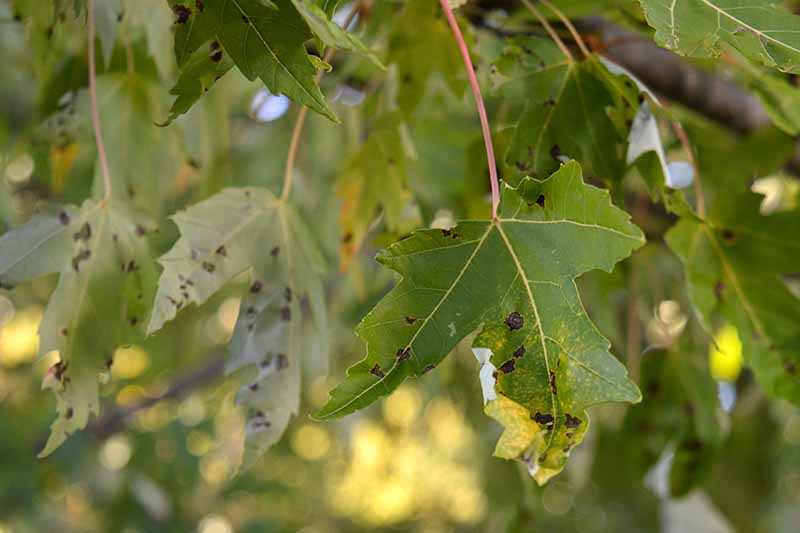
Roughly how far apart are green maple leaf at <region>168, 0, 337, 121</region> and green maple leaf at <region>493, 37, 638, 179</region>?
0.21 m

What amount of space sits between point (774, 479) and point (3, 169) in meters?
1.92

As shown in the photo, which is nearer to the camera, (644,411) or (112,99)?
(112,99)

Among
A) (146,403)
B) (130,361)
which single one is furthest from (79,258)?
(130,361)

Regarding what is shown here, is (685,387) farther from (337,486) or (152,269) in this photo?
(337,486)

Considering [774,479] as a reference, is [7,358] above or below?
above

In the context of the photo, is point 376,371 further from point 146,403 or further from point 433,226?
point 146,403

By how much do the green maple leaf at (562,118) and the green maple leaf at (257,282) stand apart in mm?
214

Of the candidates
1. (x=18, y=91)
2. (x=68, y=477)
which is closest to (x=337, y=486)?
(x=68, y=477)

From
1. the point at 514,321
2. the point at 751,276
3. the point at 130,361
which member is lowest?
the point at 130,361

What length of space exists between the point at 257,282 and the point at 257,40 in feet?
0.84

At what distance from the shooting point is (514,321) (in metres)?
0.57

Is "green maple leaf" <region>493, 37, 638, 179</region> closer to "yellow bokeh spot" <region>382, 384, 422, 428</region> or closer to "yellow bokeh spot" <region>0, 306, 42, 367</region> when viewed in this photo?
"yellow bokeh spot" <region>0, 306, 42, 367</region>

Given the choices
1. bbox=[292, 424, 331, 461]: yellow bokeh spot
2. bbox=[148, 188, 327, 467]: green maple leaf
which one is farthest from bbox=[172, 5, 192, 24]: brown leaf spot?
bbox=[292, 424, 331, 461]: yellow bokeh spot

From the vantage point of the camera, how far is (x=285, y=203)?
0.79m
